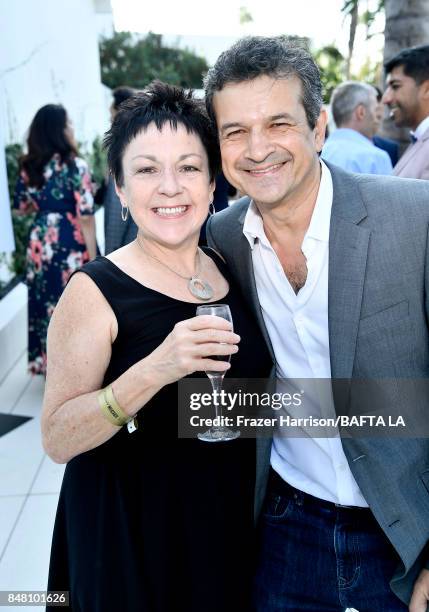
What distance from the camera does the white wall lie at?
8016 mm

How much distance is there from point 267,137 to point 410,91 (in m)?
3.67

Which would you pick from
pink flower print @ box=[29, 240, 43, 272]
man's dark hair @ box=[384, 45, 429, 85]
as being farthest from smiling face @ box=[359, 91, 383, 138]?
pink flower print @ box=[29, 240, 43, 272]

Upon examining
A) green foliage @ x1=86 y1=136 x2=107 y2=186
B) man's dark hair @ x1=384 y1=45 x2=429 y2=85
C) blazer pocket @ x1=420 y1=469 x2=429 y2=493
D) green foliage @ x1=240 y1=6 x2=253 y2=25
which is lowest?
green foliage @ x1=86 y1=136 x2=107 y2=186

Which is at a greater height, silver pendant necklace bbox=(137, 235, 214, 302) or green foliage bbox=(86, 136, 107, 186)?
silver pendant necklace bbox=(137, 235, 214, 302)

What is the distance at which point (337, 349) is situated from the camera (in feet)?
5.95

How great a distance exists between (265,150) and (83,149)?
11.7 meters

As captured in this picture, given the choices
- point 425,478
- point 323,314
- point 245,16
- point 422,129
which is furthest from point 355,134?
point 245,16

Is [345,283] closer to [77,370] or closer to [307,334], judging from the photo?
[307,334]

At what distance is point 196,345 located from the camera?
1.62 m

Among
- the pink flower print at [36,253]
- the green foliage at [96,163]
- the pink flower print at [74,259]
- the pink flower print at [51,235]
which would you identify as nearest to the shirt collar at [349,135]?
the pink flower print at [74,259]

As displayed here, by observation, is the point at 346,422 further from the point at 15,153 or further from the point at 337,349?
the point at 15,153

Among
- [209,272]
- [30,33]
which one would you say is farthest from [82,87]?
[209,272]

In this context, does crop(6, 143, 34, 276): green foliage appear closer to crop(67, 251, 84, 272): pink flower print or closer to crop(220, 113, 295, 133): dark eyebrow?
crop(67, 251, 84, 272): pink flower print

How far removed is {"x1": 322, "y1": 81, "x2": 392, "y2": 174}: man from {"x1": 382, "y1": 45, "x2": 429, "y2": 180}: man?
258 millimetres
